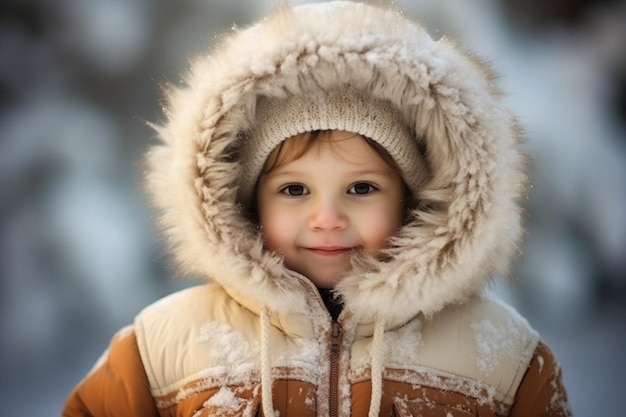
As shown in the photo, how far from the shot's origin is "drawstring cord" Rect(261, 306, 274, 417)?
50.3 inches

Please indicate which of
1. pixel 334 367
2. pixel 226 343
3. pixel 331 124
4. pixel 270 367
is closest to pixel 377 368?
pixel 334 367

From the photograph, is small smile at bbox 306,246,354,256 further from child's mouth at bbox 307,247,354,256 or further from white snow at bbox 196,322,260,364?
white snow at bbox 196,322,260,364

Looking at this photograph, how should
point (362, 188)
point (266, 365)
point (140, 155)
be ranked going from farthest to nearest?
point (140, 155) → point (362, 188) → point (266, 365)

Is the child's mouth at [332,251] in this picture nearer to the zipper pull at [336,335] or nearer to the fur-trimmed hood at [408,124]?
the fur-trimmed hood at [408,124]

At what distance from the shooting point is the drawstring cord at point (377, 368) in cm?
128

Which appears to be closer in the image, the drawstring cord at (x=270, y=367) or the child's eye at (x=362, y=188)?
the drawstring cord at (x=270, y=367)

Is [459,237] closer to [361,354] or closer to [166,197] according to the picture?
[361,354]

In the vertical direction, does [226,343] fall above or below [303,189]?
below

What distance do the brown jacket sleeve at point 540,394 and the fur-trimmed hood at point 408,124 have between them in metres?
0.21

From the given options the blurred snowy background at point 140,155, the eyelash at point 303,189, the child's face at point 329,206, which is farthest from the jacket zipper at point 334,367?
the blurred snowy background at point 140,155

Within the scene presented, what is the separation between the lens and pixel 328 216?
1336 mm

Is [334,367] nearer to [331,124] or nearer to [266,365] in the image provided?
[266,365]

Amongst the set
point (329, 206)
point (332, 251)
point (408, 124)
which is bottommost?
point (332, 251)

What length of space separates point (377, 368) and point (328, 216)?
0.30m
